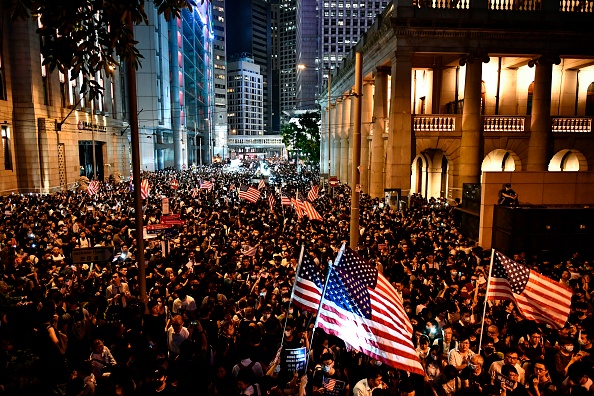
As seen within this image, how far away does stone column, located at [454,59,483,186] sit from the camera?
28.0 m

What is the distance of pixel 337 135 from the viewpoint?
5359 cm

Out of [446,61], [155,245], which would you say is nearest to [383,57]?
Answer: [446,61]

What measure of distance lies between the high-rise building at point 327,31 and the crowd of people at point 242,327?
110834 mm

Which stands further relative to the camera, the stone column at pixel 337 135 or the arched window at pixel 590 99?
the stone column at pixel 337 135

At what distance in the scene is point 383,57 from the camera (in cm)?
3092

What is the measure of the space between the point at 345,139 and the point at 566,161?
70.9 ft

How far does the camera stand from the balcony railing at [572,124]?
95.3 feet

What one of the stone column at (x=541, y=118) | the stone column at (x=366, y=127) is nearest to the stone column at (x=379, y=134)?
the stone column at (x=366, y=127)

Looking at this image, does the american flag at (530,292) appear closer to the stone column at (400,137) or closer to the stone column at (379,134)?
the stone column at (400,137)

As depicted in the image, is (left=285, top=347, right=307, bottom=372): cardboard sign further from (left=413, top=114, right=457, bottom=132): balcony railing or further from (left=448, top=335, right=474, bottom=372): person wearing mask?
(left=413, top=114, right=457, bottom=132): balcony railing

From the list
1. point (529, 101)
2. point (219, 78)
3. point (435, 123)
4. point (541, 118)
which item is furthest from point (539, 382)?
point (219, 78)

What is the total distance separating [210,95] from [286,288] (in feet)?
447

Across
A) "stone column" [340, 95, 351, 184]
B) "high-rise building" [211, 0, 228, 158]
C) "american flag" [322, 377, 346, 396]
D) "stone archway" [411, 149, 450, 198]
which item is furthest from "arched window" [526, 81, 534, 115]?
"high-rise building" [211, 0, 228, 158]

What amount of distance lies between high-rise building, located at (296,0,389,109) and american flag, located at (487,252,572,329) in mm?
115958
